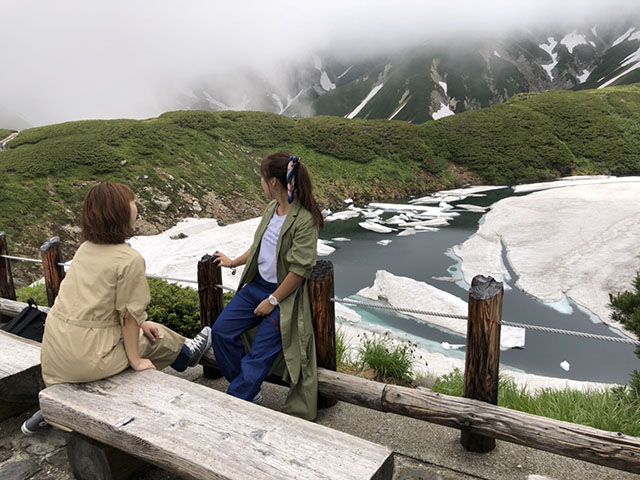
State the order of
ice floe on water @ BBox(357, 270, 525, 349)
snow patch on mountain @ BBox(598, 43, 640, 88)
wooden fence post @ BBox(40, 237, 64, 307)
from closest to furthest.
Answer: wooden fence post @ BBox(40, 237, 64, 307), ice floe on water @ BBox(357, 270, 525, 349), snow patch on mountain @ BBox(598, 43, 640, 88)

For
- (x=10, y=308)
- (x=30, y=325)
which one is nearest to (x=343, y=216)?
(x=10, y=308)

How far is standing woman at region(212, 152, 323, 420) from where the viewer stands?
370 cm

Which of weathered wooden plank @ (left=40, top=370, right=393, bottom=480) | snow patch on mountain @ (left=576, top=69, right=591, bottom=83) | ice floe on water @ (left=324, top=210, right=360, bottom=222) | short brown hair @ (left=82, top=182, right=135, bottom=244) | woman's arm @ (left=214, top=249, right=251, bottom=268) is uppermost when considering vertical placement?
snow patch on mountain @ (left=576, top=69, right=591, bottom=83)

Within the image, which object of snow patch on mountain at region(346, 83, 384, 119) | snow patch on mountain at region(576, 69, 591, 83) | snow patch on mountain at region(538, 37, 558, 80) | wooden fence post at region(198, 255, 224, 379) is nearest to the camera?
wooden fence post at region(198, 255, 224, 379)

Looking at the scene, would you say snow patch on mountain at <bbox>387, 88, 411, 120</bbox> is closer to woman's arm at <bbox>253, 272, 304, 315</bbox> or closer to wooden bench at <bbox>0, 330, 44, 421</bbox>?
woman's arm at <bbox>253, 272, 304, 315</bbox>

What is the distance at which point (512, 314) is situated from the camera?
44.8 ft

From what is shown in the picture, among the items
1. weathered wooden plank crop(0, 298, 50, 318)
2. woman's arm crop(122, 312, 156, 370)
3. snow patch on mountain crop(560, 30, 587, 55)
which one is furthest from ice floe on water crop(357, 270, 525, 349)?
snow patch on mountain crop(560, 30, 587, 55)

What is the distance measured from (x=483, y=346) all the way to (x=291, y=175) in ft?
6.88

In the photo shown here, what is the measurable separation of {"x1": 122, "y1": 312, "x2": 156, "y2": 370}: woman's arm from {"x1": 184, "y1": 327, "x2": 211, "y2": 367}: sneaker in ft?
2.46

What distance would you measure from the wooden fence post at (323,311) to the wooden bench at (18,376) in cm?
255

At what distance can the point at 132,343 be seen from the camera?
3385 millimetres

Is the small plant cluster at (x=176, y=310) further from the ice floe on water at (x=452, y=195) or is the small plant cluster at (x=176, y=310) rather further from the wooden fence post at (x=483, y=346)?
the ice floe on water at (x=452, y=195)

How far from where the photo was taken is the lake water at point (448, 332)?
11219 millimetres

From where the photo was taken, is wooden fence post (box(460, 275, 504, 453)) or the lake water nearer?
wooden fence post (box(460, 275, 504, 453))
